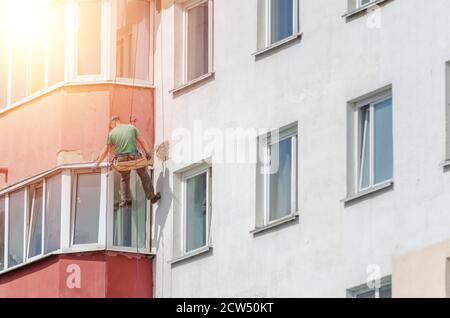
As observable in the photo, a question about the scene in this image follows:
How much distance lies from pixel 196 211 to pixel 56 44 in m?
4.25

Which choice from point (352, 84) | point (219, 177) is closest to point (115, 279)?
point (219, 177)

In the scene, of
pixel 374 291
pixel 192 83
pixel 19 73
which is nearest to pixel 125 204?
pixel 192 83

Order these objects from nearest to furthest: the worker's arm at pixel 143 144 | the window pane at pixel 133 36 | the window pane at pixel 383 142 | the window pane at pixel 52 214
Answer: the window pane at pixel 383 142 < the worker's arm at pixel 143 144 < the window pane at pixel 52 214 < the window pane at pixel 133 36

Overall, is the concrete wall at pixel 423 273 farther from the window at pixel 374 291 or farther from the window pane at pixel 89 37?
the window pane at pixel 89 37

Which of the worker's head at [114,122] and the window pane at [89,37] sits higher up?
the window pane at [89,37]

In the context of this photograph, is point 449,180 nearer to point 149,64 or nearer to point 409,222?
point 409,222

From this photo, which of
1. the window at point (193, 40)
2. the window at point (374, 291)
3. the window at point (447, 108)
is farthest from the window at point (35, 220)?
the window at point (447, 108)

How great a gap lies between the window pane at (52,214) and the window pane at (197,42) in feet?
9.76

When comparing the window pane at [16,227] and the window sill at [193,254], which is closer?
the window sill at [193,254]

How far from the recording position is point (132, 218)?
44781 mm

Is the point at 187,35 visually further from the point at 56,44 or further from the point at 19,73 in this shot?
the point at 19,73

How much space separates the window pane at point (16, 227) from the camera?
4591cm

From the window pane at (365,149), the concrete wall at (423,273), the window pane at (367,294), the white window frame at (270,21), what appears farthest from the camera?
the white window frame at (270,21)

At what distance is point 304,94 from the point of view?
4119cm
